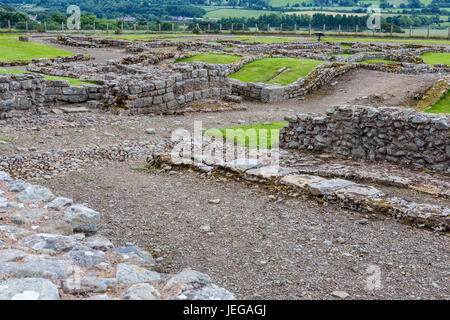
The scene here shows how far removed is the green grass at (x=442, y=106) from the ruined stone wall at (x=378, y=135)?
6.78 m

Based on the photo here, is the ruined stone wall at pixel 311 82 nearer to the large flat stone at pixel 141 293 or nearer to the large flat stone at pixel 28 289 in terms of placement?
the large flat stone at pixel 141 293

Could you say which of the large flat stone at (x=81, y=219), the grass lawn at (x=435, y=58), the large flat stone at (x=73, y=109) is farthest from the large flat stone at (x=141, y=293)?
the grass lawn at (x=435, y=58)

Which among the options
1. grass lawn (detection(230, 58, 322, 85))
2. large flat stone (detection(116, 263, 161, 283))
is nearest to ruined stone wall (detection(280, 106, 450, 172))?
large flat stone (detection(116, 263, 161, 283))

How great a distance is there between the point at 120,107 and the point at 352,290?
12895 mm

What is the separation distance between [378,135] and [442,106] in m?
8.42

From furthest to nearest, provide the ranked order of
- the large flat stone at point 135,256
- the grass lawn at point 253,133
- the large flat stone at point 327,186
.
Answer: the grass lawn at point 253,133 → the large flat stone at point 327,186 → the large flat stone at point 135,256

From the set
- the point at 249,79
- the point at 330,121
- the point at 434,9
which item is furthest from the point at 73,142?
the point at 434,9

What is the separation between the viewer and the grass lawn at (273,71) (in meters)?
22.9

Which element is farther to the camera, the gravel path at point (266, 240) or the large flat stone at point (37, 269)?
the gravel path at point (266, 240)

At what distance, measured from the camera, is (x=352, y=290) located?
18.3 feet

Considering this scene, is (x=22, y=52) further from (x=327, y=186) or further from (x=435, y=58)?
(x=435, y=58)

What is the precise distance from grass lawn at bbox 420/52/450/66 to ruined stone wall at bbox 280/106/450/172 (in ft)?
64.4

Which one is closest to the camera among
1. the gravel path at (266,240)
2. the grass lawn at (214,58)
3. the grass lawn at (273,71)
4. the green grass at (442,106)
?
the gravel path at (266,240)
